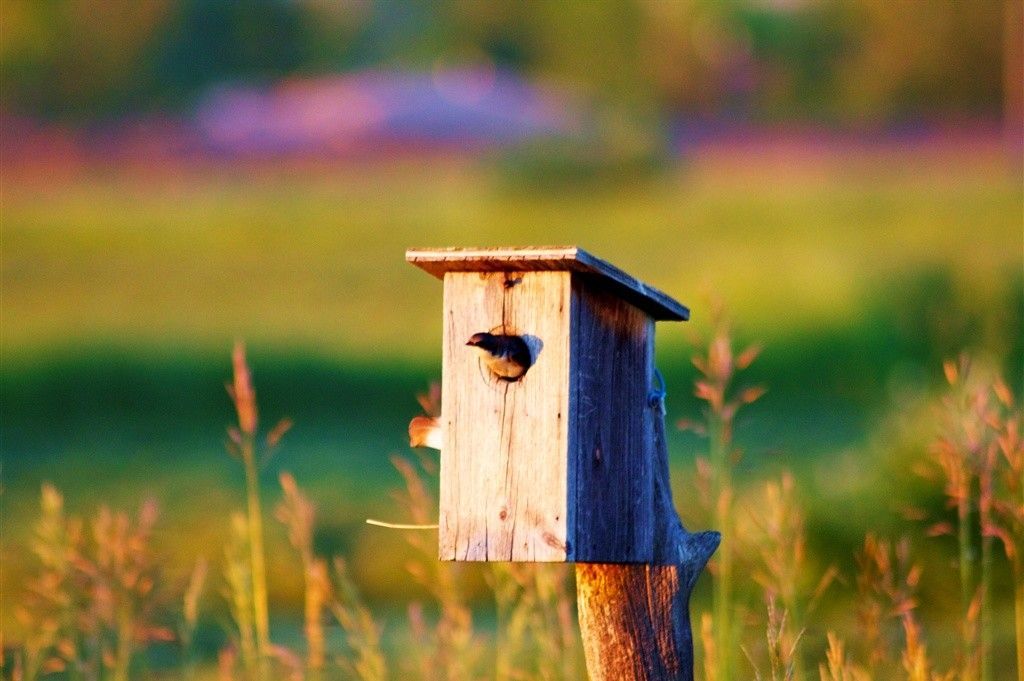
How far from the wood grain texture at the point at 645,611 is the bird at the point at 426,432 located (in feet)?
1.34

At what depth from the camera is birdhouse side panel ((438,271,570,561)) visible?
9.97ft

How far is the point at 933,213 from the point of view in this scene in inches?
590

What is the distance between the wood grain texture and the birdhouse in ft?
0.16

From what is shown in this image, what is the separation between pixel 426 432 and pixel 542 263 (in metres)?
0.48

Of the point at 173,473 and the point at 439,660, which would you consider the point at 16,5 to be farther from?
the point at 439,660

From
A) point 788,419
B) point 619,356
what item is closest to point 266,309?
point 788,419

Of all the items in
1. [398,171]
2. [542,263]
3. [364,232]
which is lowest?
[542,263]

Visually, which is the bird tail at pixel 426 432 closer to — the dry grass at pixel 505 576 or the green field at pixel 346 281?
the dry grass at pixel 505 576

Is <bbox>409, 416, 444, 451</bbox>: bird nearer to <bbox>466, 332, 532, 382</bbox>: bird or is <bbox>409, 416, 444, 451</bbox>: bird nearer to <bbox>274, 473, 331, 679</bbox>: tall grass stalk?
<bbox>466, 332, 532, 382</bbox>: bird

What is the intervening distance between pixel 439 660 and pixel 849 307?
9589 mm

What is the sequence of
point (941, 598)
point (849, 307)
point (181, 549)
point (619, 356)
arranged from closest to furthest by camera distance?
point (619, 356) < point (941, 598) < point (181, 549) < point (849, 307)

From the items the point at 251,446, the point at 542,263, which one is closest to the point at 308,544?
the point at 251,446

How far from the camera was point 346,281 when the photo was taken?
15094mm

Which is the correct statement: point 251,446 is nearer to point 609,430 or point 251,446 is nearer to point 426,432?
point 426,432
